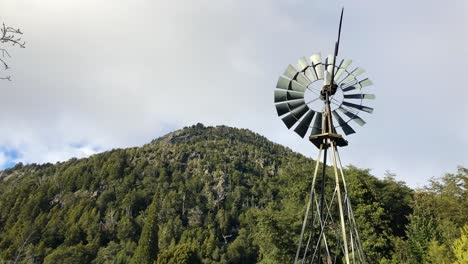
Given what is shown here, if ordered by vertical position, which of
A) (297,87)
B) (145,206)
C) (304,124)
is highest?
(145,206)

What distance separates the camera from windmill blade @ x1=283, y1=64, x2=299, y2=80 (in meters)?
10.2

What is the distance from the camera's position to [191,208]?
425 feet

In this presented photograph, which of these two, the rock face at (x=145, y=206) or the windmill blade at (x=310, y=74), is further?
the rock face at (x=145, y=206)

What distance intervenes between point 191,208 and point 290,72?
12322 centimetres

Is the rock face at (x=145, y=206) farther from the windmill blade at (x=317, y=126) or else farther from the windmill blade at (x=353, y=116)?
the windmill blade at (x=353, y=116)

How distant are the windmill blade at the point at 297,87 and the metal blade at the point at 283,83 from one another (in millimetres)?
128

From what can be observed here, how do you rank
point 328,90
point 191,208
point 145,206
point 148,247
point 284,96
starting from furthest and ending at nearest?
point 145,206 < point 191,208 < point 148,247 < point 284,96 < point 328,90

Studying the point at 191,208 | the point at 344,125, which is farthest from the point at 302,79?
the point at 191,208

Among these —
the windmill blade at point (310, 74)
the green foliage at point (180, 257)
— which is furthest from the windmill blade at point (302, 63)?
the green foliage at point (180, 257)

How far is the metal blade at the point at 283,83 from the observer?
10.2 meters

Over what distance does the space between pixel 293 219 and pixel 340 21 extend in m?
21.8

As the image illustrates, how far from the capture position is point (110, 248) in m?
99.9

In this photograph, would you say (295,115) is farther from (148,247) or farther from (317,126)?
(148,247)

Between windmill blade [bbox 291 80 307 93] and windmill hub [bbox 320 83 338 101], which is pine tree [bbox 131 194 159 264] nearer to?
windmill blade [bbox 291 80 307 93]
